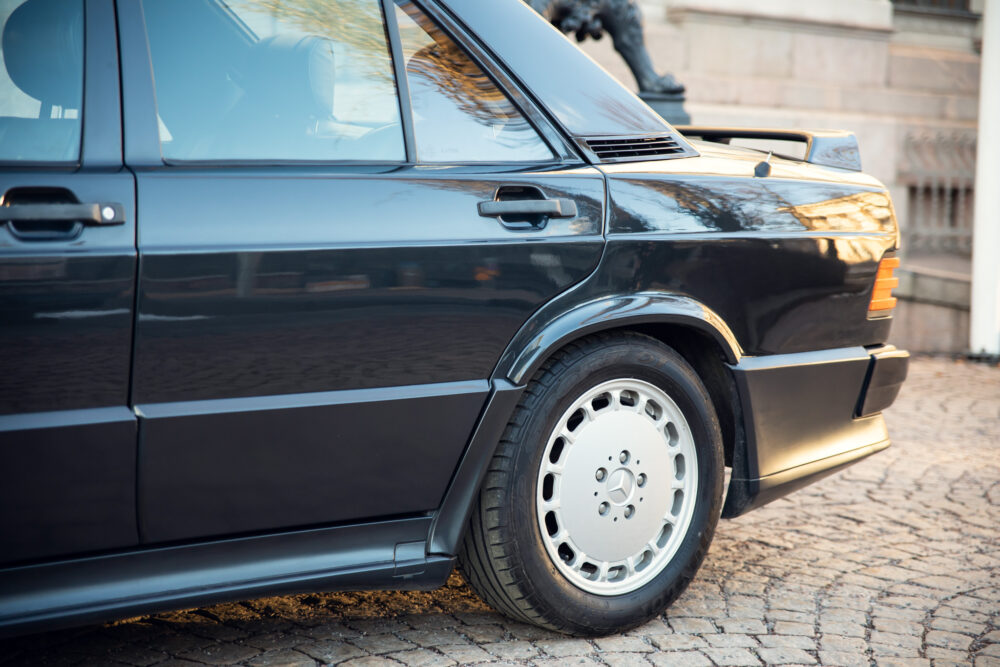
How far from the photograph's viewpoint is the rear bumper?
3158 millimetres

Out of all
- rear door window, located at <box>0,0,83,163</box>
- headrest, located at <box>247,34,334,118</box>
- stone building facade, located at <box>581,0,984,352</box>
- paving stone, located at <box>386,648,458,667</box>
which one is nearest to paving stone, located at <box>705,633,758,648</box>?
paving stone, located at <box>386,648,458,667</box>

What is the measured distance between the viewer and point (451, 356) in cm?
262

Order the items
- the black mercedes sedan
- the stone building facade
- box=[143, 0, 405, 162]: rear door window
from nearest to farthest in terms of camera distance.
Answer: the black mercedes sedan, box=[143, 0, 405, 162]: rear door window, the stone building facade

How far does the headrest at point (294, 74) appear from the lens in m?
2.53

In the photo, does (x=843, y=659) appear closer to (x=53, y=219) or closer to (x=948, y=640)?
(x=948, y=640)

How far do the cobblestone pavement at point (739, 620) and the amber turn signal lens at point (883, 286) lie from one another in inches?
36.8

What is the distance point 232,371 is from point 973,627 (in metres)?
2.32

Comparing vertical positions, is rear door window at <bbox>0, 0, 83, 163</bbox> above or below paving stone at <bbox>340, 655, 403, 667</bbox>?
above

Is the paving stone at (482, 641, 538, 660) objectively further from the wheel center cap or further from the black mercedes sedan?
the wheel center cap

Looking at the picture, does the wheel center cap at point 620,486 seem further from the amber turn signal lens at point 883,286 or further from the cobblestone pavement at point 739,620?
the amber turn signal lens at point 883,286

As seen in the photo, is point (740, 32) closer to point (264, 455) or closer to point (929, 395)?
point (929, 395)

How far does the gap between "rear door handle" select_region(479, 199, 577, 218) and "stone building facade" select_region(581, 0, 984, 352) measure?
8734 millimetres

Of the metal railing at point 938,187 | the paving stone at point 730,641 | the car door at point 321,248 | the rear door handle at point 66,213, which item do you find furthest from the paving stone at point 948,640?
the metal railing at point 938,187

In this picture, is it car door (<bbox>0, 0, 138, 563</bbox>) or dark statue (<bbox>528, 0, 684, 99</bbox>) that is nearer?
car door (<bbox>0, 0, 138, 563</bbox>)
